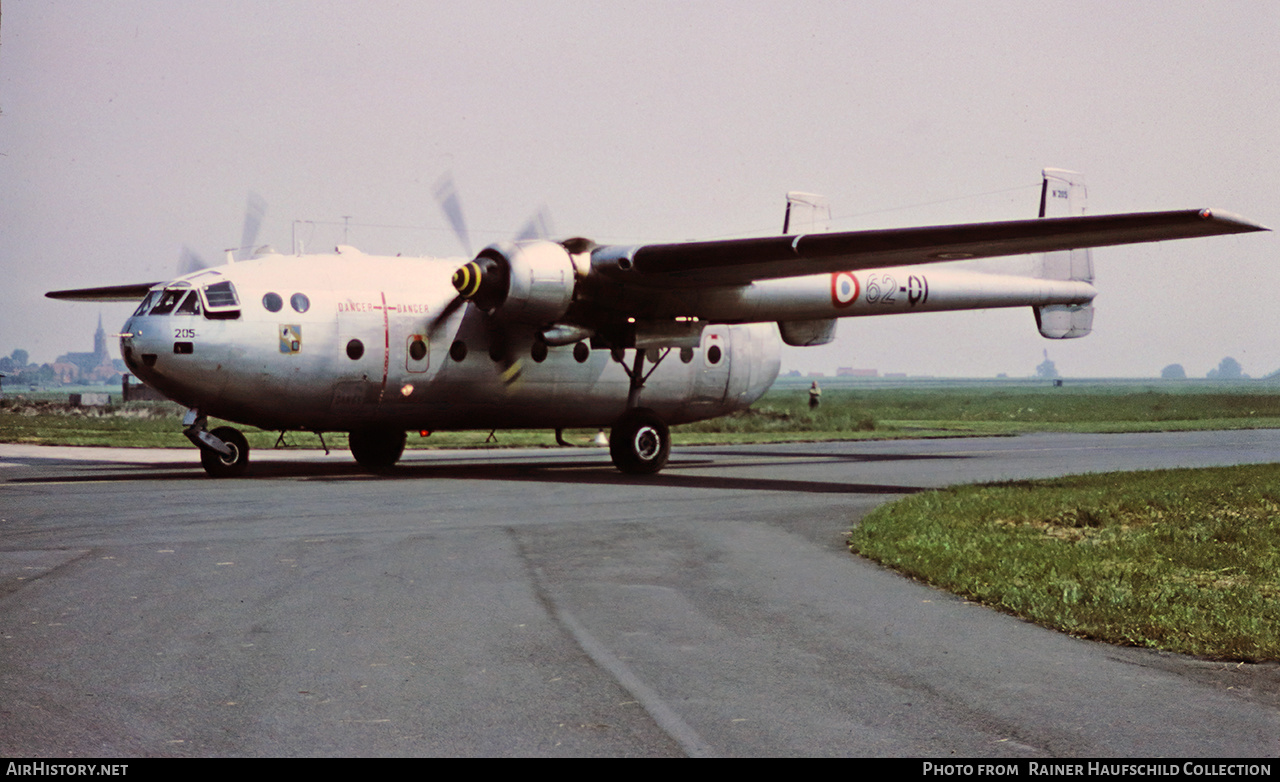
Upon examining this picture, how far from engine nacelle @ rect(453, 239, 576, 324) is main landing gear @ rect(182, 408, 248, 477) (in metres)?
5.01

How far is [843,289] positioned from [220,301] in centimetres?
1286

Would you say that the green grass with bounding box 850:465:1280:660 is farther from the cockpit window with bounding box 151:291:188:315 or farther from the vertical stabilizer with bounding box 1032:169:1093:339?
the cockpit window with bounding box 151:291:188:315

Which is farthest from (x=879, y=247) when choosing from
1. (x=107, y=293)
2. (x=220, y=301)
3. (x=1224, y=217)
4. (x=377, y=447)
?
(x=107, y=293)

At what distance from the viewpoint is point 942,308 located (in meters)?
26.9

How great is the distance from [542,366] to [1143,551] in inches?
526

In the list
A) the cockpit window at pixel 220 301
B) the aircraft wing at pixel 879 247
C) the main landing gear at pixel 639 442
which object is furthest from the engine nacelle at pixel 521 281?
the cockpit window at pixel 220 301

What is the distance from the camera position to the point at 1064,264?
2880 cm

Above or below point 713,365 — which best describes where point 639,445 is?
below

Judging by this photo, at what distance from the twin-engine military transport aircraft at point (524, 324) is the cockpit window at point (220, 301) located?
4 centimetres

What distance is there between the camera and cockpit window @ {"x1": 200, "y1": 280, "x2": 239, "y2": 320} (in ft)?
65.2

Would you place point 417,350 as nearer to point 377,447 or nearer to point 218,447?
point 377,447

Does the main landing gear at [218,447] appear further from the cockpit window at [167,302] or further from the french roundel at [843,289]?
the french roundel at [843,289]

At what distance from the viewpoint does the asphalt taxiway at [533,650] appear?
5562mm

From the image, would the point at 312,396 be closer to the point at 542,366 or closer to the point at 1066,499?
the point at 542,366
